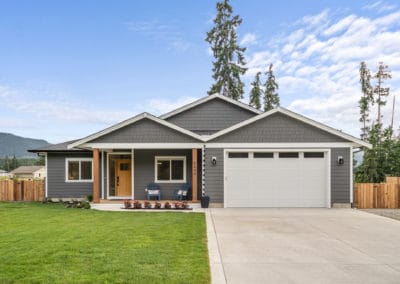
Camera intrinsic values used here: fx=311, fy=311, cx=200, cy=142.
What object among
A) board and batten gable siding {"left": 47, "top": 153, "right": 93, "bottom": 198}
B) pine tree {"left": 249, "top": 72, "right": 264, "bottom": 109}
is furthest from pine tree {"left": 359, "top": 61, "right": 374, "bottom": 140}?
board and batten gable siding {"left": 47, "top": 153, "right": 93, "bottom": 198}

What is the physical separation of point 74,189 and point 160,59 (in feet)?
38.2

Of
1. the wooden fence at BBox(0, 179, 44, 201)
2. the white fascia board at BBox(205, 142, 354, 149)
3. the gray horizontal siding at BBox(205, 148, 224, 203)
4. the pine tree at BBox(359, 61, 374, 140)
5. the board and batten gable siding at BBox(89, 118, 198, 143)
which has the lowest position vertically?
the wooden fence at BBox(0, 179, 44, 201)

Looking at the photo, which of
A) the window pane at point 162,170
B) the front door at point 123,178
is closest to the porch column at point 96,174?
the front door at point 123,178

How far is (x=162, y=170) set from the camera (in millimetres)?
15383

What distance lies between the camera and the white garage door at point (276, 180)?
1341 centimetres

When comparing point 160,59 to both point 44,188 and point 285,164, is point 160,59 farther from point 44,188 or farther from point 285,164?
point 285,164

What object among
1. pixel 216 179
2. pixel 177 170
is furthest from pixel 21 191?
pixel 216 179

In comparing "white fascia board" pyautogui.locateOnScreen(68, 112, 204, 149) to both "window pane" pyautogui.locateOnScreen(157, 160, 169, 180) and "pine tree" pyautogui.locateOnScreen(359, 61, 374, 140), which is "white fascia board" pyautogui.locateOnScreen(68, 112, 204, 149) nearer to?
"window pane" pyautogui.locateOnScreen(157, 160, 169, 180)

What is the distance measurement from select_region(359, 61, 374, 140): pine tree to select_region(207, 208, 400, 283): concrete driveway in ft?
52.1

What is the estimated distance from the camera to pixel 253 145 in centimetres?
1338

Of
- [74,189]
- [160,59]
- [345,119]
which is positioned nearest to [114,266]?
[74,189]

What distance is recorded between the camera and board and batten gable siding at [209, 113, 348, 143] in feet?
43.9

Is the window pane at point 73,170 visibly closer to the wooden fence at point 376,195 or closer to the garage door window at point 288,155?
the garage door window at point 288,155

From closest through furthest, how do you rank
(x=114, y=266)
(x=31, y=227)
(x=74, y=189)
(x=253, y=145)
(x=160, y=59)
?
1. (x=114, y=266)
2. (x=31, y=227)
3. (x=253, y=145)
4. (x=74, y=189)
5. (x=160, y=59)
